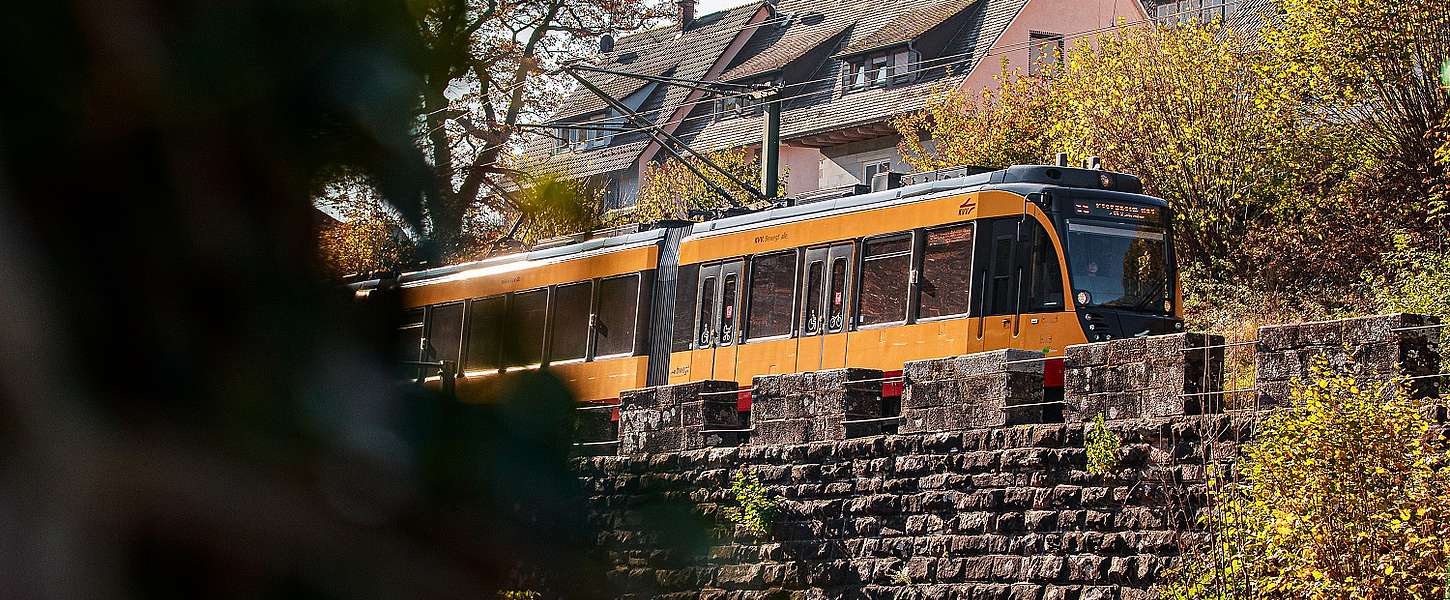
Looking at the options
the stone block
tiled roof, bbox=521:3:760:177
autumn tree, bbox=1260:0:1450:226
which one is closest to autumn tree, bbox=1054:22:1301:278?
autumn tree, bbox=1260:0:1450:226

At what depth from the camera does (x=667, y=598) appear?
2172mm

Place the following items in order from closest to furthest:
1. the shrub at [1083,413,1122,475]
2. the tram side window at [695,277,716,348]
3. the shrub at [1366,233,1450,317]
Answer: the shrub at [1083,413,1122,475] < the shrub at [1366,233,1450,317] < the tram side window at [695,277,716,348]

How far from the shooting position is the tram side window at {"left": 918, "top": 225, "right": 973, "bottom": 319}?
18.0 metres

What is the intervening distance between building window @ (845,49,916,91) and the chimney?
1355 cm

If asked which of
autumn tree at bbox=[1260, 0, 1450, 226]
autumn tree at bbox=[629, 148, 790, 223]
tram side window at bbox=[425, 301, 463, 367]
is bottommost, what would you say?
tram side window at bbox=[425, 301, 463, 367]

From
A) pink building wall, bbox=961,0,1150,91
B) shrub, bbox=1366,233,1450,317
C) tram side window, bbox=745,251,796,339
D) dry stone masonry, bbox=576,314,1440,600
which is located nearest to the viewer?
dry stone masonry, bbox=576,314,1440,600

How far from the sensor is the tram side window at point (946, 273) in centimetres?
1800

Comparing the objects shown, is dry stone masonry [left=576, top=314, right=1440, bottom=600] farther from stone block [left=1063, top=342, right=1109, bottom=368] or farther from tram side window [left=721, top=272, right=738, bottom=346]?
tram side window [left=721, top=272, right=738, bottom=346]

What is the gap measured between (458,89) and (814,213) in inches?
710

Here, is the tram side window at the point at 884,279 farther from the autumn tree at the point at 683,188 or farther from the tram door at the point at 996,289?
the autumn tree at the point at 683,188

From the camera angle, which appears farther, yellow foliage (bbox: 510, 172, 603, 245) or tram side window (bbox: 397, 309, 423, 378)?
yellow foliage (bbox: 510, 172, 603, 245)

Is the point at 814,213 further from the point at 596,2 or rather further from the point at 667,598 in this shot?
the point at 667,598

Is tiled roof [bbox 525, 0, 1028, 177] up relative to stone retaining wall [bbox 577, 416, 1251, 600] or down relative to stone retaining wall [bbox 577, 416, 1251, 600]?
up

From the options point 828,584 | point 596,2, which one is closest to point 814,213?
point 828,584
